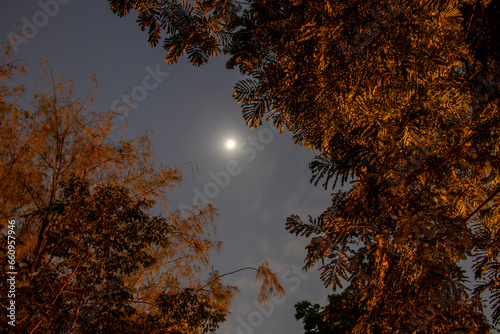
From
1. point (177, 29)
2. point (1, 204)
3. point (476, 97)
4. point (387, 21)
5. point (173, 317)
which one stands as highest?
point (177, 29)

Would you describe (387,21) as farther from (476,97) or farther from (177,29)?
(177,29)

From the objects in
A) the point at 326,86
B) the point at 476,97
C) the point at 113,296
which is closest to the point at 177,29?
the point at 326,86

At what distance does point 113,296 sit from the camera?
415 centimetres

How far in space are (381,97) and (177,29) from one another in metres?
2.60

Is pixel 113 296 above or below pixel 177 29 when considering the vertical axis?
below

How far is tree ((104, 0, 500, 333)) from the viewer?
2129mm

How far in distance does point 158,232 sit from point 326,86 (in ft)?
11.9

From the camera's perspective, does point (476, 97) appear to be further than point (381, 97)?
No

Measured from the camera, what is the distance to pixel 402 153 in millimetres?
2332

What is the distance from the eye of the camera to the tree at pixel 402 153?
213cm

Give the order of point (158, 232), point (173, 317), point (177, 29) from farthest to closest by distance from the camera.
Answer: point (158, 232) → point (173, 317) → point (177, 29)

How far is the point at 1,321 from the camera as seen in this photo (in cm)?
312

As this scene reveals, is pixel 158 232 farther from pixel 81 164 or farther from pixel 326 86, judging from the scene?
pixel 326 86

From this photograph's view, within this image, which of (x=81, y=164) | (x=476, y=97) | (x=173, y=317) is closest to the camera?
(x=476, y=97)
